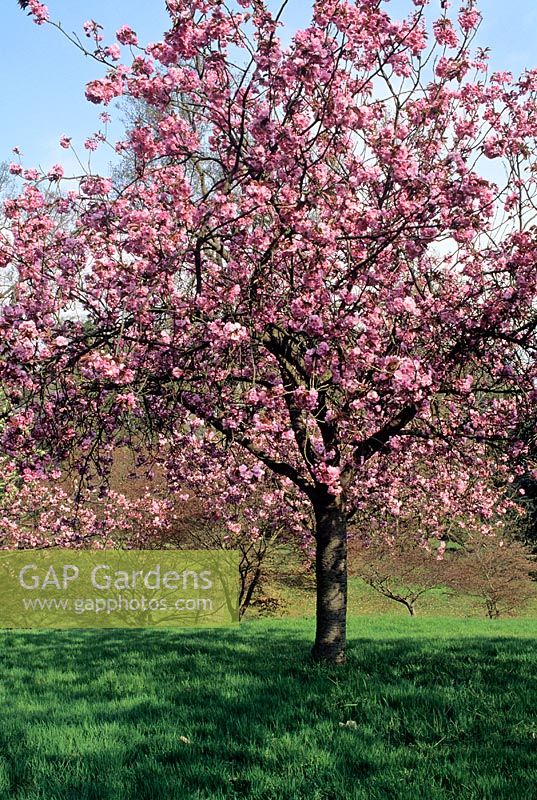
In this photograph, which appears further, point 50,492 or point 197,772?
point 50,492

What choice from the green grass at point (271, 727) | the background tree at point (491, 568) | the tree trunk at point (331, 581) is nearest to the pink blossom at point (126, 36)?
the tree trunk at point (331, 581)

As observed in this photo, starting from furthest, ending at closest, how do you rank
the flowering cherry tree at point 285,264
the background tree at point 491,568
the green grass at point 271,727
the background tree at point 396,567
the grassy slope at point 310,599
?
the background tree at point 491,568 < the background tree at point 396,567 < the grassy slope at point 310,599 < the flowering cherry tree at point 285,264 < the green grass at point 271,727

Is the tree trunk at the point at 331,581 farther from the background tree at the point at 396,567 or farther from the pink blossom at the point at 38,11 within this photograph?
the background tree at the point at 396,567

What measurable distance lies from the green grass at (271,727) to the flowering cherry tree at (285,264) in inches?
61.8

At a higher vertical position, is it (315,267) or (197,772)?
(315,267)

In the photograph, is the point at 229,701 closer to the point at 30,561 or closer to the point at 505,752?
the point at 505,752

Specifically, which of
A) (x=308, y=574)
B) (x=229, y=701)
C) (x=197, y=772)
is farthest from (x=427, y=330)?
(x=308, y=574)

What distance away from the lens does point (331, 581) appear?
8.48 meters

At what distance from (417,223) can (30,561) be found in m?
15.4

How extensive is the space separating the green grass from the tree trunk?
354 mm

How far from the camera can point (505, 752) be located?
15.9 ft

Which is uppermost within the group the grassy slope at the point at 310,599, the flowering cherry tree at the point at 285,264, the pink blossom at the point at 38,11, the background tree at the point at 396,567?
the pink blossom at the point at 38,11

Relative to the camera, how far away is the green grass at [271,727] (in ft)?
14.3

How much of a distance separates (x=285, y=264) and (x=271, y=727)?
4.62 m
